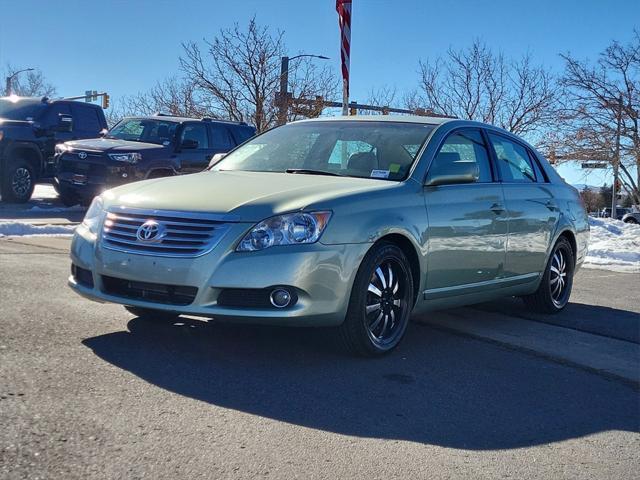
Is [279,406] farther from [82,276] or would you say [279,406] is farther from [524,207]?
[524,207]

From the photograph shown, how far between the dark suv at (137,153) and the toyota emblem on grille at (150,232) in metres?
8.96

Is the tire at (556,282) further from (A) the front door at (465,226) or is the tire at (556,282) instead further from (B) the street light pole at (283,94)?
(B) the street light pole at (283,94)

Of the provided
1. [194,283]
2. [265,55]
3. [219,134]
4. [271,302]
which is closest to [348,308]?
[271,302]

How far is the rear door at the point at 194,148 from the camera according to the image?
14.2 meters

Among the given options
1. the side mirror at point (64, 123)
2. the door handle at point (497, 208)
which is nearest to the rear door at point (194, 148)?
the side mirror at point (64, 123)

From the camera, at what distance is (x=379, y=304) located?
194 inches

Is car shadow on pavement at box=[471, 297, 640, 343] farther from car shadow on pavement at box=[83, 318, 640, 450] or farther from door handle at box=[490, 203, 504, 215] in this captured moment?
car shadow on pavement at box=[83, 318, 640, 450]

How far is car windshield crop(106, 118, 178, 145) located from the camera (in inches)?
559

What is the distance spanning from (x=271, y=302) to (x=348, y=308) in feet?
1.65

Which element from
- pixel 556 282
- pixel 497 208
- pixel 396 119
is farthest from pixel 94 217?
pixel 556 282

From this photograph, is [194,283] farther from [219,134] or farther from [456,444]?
[219,134]

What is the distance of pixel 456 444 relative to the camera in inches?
139

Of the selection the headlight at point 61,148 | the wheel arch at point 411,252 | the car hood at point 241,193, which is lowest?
the wheel arch at point 411,252

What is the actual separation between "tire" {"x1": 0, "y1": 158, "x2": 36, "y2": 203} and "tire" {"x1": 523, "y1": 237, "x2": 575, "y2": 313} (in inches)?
431
